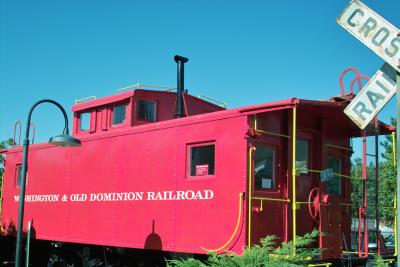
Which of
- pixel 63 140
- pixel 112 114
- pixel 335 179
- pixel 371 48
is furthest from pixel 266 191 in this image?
pixel 112 114

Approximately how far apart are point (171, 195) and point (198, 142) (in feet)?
3.55

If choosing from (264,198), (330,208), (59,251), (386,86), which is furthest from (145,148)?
(386,86)

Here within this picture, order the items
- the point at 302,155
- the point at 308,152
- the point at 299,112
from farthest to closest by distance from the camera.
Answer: the point at 308,152 → the point at 302,155 → the point at 299,112

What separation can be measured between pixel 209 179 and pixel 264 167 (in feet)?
3.01

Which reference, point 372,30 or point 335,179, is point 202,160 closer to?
point 335,179

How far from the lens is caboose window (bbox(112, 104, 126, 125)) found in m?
11.3

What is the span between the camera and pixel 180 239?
8320 millimetres

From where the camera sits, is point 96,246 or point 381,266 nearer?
point 381,266

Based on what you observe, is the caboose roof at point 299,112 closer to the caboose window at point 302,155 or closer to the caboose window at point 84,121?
the caboose window at point 302,155

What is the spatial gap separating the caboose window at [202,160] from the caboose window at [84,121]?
478cm

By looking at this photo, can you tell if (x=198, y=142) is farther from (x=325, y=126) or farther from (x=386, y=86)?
(x=386, y=86)

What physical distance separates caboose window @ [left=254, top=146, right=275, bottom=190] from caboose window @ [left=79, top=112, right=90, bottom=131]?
5838 mm

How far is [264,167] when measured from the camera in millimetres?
7984

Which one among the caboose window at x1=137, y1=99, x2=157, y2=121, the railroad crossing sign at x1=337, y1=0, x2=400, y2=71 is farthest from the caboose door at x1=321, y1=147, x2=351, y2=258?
the railroad crossing sign at x1=337, y1=0, x2=400, y2=71
